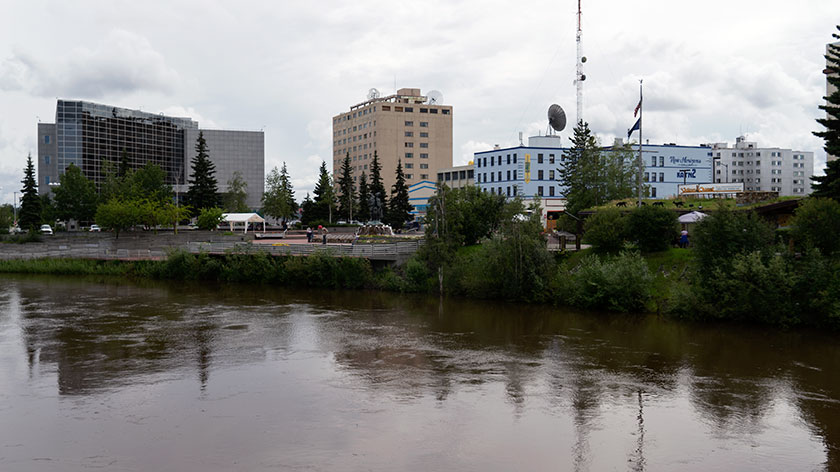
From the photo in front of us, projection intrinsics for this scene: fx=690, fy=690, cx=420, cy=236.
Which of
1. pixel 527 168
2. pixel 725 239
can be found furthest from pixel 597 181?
pixel 725 239

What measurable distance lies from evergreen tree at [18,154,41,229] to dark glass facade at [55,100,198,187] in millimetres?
36293

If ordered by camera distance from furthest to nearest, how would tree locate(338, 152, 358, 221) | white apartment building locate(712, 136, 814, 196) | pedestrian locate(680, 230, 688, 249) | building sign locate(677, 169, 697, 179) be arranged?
white apartment building locate(712, 136, 814, 196)
tree locate(338, 152, 358, 221)
building sign locate(677, 169, 697, 179)
pedestrian locate(680, 230, 688, 249)

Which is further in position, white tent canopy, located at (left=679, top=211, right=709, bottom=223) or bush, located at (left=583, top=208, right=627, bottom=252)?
white tent canopy, located at (left=679, top=211, right=709, bottom=223)

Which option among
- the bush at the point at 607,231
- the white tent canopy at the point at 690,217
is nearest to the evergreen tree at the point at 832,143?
the white tent canopy at the point at 690,217

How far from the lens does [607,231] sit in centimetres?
4119

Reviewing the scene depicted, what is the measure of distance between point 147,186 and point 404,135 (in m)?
58.9

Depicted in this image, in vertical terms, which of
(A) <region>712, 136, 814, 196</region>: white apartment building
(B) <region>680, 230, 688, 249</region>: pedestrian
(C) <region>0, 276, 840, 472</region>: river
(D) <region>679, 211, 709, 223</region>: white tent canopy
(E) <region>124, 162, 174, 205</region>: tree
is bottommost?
(C) <region>0, 276, 840, 472</region>: river

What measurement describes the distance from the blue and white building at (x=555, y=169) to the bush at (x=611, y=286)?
168ft

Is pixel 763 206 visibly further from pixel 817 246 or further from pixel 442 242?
pixel 442 242

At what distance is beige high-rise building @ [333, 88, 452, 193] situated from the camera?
13325 centimetres

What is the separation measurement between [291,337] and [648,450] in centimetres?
1770

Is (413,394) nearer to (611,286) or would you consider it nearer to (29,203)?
(611,286)

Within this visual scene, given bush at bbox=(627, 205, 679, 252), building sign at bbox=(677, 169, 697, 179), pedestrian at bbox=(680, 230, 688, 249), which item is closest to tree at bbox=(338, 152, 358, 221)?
building sign at bbox=(677, 169, 697, 179)

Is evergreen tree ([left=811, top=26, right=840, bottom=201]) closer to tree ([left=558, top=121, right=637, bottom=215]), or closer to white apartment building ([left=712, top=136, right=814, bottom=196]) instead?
tree ([left=558, top=121, right=637, bottom=215])
